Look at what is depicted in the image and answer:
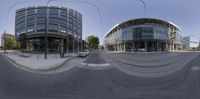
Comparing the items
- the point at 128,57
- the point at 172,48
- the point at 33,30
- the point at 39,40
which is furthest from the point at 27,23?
Answer: the point at 172,48

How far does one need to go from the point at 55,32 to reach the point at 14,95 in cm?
843

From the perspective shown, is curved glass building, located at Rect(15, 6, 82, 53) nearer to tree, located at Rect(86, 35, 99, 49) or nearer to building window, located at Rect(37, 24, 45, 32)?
building window, located at Rect(37, 24, 45, 32)

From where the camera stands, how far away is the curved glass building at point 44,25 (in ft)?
39.5

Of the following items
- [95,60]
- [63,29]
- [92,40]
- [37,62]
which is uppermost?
[63,29]

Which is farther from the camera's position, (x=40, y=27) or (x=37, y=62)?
(x=37, y=62)

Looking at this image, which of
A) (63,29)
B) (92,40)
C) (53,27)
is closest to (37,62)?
(53,27)

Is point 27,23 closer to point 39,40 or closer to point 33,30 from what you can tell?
point 33,30

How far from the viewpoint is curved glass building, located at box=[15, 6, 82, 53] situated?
1204cm

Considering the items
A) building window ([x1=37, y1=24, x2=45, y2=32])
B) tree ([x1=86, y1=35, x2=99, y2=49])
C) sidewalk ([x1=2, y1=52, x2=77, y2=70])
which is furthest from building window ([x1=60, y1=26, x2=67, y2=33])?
sidewalk ([x1=2, y1=52, x2=77, y2=70])

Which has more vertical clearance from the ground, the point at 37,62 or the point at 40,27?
the point at 40,27

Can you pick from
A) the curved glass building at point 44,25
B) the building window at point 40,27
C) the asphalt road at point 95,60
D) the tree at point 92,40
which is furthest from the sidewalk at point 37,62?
the tree at point 92,40

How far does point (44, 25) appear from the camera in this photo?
12445mm

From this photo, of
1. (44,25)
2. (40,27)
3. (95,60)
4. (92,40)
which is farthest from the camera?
(95,60)

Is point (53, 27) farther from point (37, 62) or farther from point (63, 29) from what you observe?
point (37, 62)
